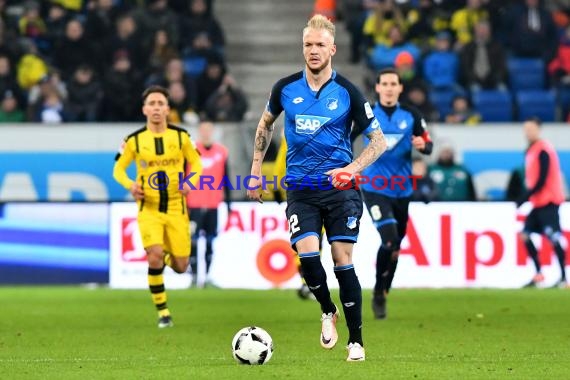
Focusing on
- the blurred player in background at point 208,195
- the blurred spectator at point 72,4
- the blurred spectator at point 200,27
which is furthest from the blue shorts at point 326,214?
the blurred spectator at point 72,4

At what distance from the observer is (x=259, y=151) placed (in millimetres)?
10156

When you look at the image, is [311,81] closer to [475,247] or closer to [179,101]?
[475,247]

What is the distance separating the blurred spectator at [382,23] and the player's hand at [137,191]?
11.1m

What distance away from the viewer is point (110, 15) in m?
23.2

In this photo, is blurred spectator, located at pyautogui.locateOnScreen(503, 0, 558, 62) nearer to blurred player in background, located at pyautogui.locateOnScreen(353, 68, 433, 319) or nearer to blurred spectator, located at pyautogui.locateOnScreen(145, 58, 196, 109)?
blurred spectator, located at pyautogui.locateOnScreen(145, 58, 196, 109)

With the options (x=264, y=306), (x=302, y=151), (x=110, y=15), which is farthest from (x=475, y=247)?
(x=302, y=151)

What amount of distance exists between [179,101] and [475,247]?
5425 millimetres

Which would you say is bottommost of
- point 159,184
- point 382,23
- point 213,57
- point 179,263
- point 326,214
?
point 179,263

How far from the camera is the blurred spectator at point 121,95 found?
21906mm

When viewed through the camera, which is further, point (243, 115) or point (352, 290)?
point (243, 115)

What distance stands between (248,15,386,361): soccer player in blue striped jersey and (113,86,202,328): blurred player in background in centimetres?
358

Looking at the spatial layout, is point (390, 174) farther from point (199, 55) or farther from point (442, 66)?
point (199, 55)

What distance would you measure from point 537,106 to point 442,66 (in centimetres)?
166

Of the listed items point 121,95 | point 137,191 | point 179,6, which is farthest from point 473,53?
point 137,191
